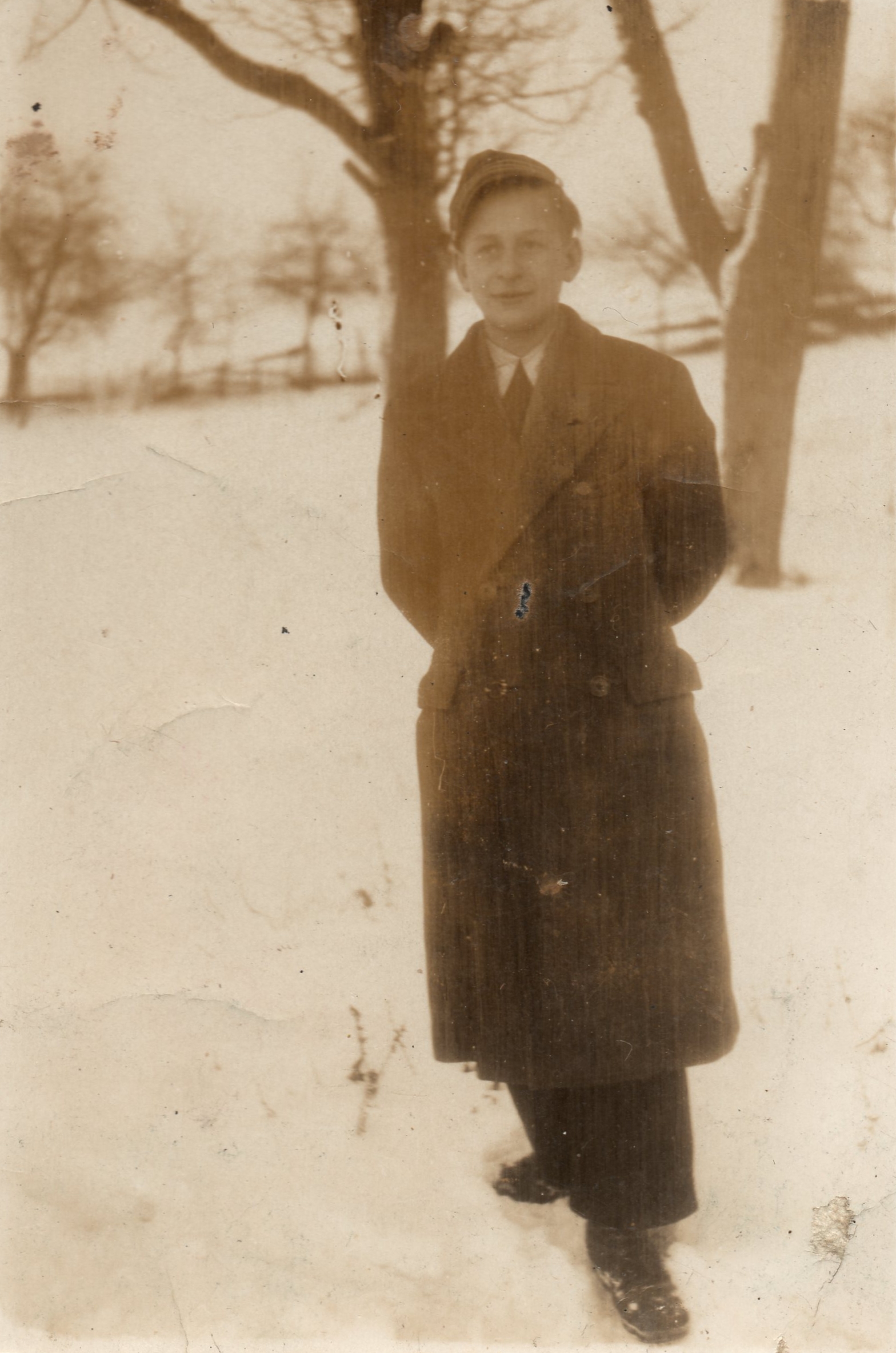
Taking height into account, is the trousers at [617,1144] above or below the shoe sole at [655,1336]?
above

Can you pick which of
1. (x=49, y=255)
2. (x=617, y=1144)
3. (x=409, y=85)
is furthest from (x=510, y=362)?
(x=617, y=1144)

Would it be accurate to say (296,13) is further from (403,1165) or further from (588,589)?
(403,1165)

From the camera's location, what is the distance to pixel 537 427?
3.82 feet

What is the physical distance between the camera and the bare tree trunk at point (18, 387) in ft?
4.06

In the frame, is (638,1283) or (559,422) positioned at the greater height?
(559,422)

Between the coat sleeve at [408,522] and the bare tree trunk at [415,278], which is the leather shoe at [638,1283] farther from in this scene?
the bare tree trunk at [415,278]

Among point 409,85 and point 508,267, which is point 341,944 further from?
point 409,85

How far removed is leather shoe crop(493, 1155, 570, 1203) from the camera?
119cm

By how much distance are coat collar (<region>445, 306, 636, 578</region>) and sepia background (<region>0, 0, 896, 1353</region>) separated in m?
0.05

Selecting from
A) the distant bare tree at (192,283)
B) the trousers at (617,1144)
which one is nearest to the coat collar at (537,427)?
the distant bare tree at (192,283)

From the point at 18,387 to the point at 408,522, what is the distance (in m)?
0.57

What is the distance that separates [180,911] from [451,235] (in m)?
0.95

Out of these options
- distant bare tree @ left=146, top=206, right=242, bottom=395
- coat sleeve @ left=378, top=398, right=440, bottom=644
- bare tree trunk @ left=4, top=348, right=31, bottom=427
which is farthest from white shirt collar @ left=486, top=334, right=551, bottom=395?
bare tree trunk @ left=4, top=348, right=31, bottom=427

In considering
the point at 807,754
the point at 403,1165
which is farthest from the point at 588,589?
the point at 403,1165
